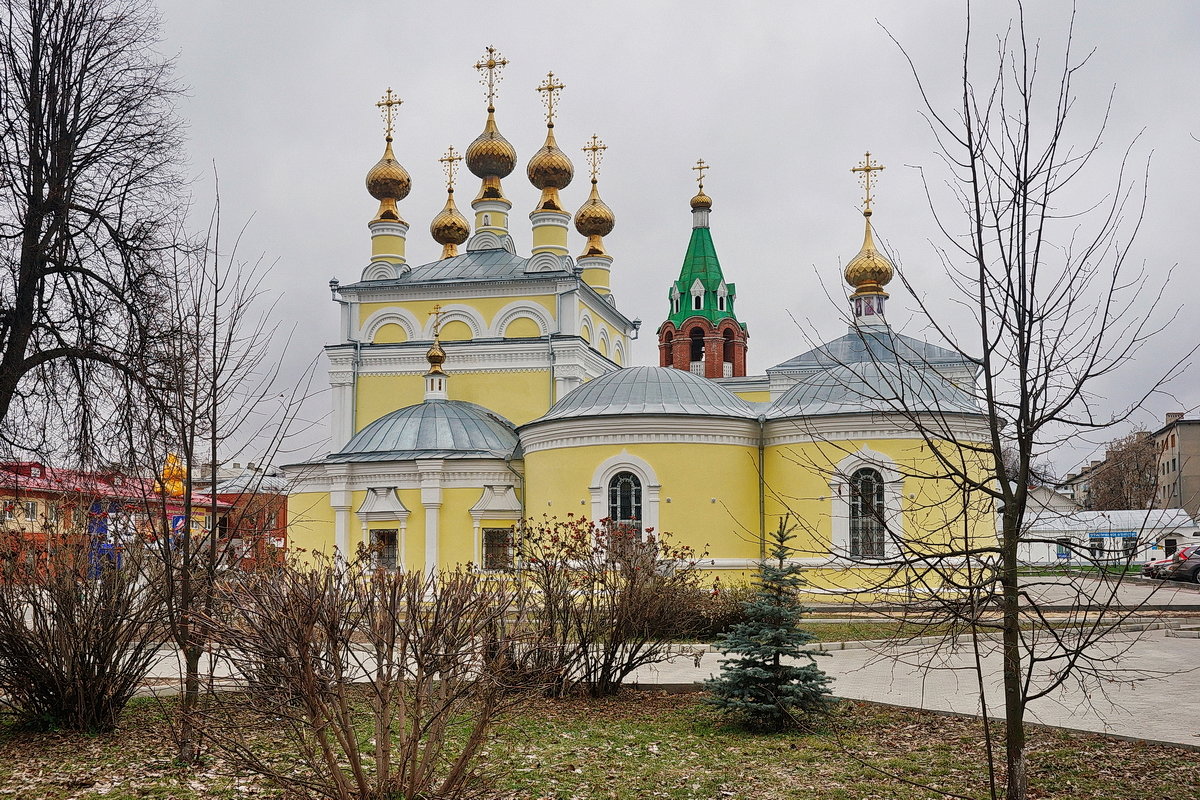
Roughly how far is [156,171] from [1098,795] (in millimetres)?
9741

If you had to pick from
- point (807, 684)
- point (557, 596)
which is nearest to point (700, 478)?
point (557, 596)

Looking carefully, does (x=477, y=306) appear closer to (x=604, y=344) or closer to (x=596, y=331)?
(x=596, y=331)

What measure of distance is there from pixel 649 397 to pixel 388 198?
1236 cm

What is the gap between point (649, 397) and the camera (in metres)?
20.3

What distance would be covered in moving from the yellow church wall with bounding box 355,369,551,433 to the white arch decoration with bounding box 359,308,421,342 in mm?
1139

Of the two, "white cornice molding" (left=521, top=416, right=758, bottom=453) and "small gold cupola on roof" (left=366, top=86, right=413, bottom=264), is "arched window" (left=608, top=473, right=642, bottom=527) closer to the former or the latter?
"white cornice molding" (left=521, top=416, right=758, bottom=453)

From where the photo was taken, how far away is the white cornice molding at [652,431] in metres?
19.7

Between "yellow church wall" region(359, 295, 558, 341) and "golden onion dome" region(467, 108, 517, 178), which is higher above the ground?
"golden onion dome" region(467, 108, 517, 178)

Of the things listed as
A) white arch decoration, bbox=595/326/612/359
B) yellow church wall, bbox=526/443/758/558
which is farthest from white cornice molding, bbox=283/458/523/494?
white arch decoration, bbox=595/326/612/359

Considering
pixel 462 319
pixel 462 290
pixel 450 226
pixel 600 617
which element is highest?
pixel 450 226

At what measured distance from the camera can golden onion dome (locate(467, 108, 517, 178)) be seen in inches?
1164

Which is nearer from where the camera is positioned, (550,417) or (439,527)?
(550,417)

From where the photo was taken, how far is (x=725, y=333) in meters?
38.8

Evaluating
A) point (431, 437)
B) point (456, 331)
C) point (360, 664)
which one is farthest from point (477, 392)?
point (360, 664)
